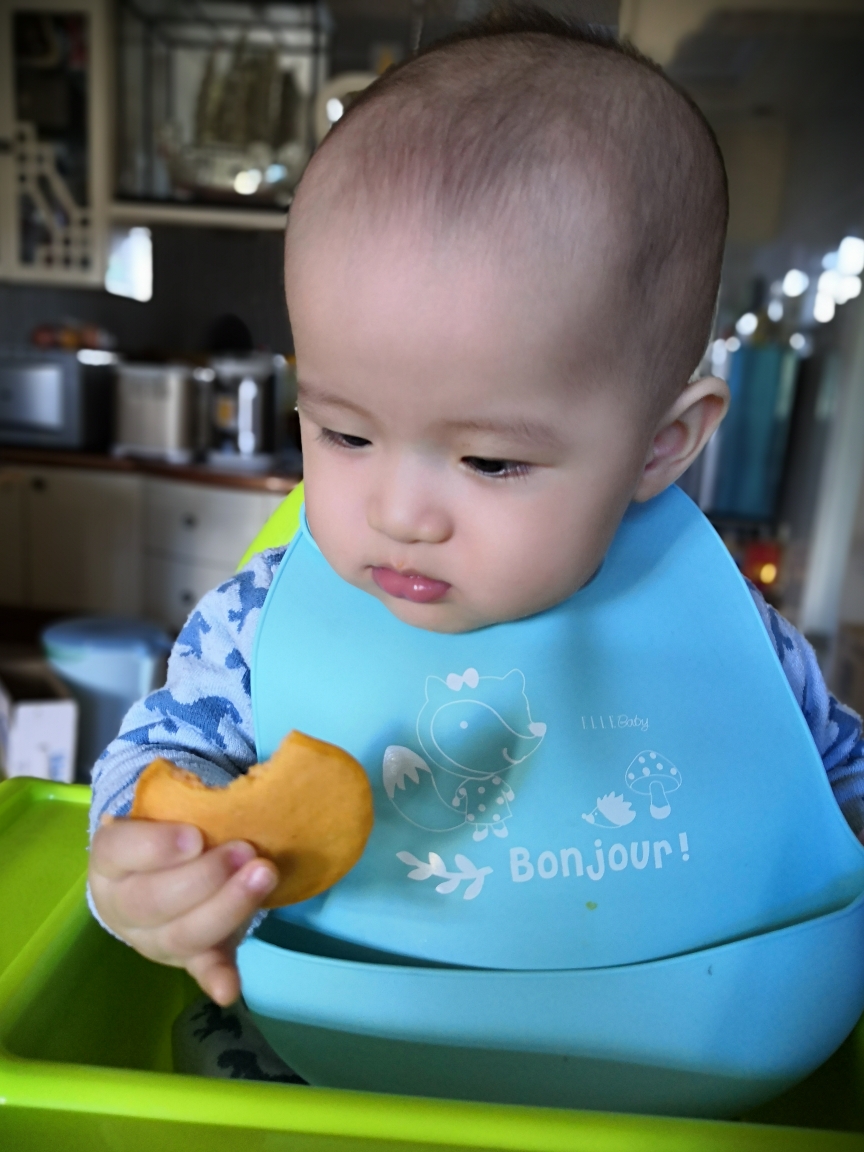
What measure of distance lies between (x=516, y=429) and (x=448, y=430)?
0.10 feet

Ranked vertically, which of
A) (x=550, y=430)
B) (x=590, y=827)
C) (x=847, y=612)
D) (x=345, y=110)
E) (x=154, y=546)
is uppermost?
(x=345, y=110)

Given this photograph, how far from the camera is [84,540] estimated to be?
9.32 ft

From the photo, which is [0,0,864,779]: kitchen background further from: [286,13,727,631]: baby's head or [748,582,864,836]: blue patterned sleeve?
[286,13,727,631]: baby's head

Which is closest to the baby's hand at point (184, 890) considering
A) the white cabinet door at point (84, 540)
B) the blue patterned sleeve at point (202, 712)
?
the blue patterned sleeve at point (202, 712)

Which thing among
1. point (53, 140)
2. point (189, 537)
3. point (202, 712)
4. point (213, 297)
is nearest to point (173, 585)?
point (189, 537)

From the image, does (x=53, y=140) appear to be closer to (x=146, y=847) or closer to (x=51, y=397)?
(x=51, y=397)

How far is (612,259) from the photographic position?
435mm

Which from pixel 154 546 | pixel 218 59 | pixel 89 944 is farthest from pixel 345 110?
pixel 218 59

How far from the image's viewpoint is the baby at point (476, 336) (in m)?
0.41

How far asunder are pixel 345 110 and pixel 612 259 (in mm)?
178

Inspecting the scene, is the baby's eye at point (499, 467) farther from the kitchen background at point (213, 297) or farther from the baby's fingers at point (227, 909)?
the kitchen background at point (213, 297)

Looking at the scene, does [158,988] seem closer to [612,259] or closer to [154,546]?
[612,259]

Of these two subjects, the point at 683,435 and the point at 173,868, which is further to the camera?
the point at 683,435

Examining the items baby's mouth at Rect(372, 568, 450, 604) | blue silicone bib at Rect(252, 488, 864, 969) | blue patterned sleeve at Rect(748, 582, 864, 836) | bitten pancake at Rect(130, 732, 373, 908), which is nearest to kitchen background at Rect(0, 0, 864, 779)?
blue patterned sleeve at Rect(748, 582, 864, 836)
